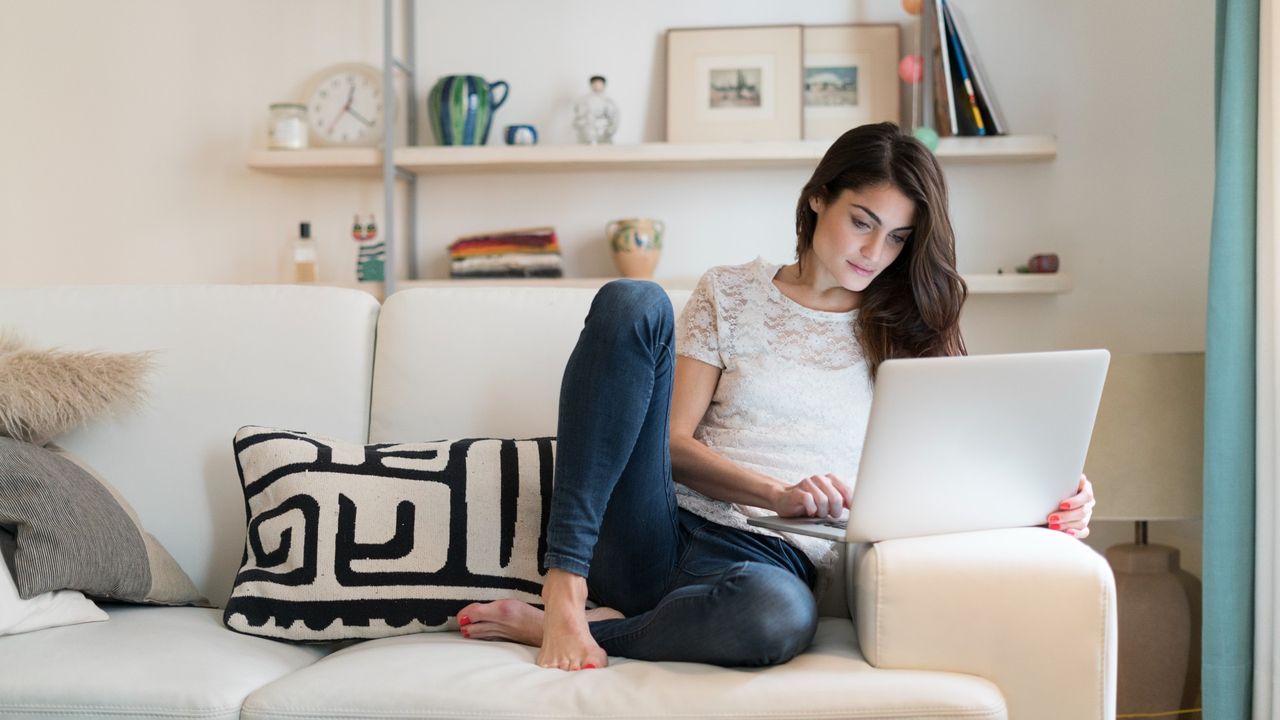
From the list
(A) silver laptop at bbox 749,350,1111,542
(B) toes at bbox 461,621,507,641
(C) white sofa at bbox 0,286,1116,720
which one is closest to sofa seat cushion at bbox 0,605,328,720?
(C) white sofa at bbox 0,286,1116,720

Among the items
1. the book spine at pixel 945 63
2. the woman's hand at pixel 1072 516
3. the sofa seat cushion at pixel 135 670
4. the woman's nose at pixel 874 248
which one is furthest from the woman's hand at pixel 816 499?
the book spine at pixel 945 63

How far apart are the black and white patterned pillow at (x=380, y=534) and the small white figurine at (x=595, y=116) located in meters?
1.41

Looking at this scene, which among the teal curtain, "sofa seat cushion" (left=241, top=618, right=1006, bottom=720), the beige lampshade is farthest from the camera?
the beige lampshade

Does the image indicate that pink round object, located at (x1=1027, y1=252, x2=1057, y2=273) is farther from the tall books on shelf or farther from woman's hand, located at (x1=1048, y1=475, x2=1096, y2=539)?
woman's hand, located at (x1=1048, y1=475, x2=1096, y2=539)

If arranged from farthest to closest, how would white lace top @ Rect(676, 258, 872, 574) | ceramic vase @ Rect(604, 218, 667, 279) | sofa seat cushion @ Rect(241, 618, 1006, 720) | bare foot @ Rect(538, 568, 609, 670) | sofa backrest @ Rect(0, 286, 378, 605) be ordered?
ceramic vase @ Rect(604, 218, 667, 279) < sofa backrest @ Rect(0, 286, 378, 605) < white lace top @ Rect(676, 258, 872, 574) < bare foot @ Rect(538, 568, 609, 670) < sofa seat cushion @ Rect(241, 618, 1006, 720)

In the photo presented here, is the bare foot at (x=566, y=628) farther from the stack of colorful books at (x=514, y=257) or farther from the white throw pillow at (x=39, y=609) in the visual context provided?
the stack of colorful books at (x=514, y=257)

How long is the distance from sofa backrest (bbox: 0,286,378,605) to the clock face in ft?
4.01

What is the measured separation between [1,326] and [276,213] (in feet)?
4.28

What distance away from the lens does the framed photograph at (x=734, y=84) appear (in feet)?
9.17

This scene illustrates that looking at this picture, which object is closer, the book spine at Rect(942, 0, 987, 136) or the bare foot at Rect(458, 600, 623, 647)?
the bare foot at Rect(458, 600, 623, 647)

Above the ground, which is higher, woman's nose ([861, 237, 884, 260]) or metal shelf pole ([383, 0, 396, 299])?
metal shelf pole ([383, 0, 396, 299])

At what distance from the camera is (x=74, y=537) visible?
1446 millimetres

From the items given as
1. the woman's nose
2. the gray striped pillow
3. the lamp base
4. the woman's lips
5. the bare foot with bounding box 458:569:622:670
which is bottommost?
the lamp base

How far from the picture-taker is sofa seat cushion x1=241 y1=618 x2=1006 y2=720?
1.16m
